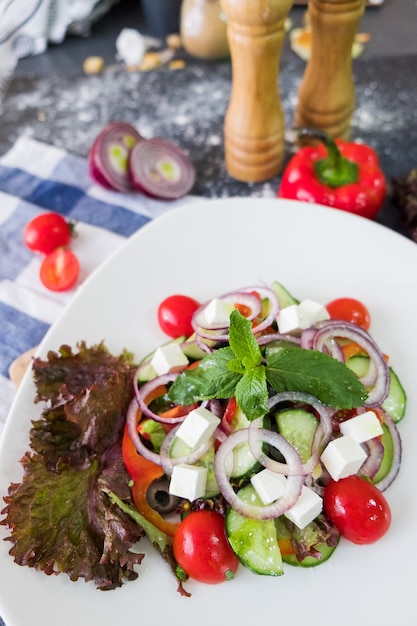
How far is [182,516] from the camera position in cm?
171

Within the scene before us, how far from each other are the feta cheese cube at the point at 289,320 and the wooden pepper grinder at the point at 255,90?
103 centimetres

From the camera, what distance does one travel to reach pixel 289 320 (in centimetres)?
189

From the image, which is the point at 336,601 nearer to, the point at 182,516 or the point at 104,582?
the point at 182,516

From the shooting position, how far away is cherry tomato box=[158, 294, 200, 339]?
2.07 metres

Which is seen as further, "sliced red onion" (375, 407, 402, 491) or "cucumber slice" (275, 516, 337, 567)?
"sliced red onion" (375, 407, 402, 491)

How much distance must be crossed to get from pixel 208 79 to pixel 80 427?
2281 millimetres

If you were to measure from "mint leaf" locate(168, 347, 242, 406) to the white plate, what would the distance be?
360 millimetres

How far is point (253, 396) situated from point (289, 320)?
349mm

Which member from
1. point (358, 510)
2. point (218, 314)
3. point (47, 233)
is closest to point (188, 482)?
point (358, 510)

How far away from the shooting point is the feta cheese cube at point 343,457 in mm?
1626

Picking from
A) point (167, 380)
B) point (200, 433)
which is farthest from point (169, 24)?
point (200, 433)

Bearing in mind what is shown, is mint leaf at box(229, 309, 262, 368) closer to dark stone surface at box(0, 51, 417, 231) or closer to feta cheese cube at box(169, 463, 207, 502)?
feta cheese cube at box(169, 463, 207, 502)

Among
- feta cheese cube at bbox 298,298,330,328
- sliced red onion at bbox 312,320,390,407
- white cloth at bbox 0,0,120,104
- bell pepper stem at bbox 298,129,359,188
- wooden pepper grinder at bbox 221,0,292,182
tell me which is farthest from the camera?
white cloth at bbox 0,0,120,104

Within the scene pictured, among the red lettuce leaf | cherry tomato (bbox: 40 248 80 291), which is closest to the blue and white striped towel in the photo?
cherry tomato (bbox: 40 248 80 291)
